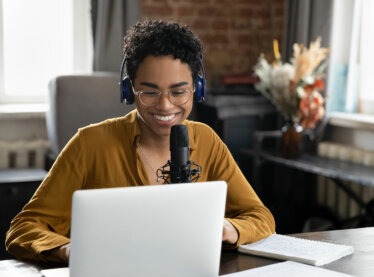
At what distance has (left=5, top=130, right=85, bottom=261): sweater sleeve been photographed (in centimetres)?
174

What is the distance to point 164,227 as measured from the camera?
136 centimetres

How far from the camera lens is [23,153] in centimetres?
424

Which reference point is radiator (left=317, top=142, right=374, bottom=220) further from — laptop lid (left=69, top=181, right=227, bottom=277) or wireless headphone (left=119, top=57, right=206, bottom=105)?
laptop lid (left=69, top=181, right=227, bottom=277)

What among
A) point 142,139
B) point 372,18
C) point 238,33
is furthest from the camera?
point 238,33

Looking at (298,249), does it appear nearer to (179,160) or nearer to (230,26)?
(179,160)

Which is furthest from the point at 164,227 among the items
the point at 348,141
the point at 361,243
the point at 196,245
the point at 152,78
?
the point at 348,141

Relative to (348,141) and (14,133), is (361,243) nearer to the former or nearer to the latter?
(348,141)

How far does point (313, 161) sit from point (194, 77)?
6.83 feet

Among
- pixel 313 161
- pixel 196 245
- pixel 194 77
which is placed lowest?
pixel 313 161

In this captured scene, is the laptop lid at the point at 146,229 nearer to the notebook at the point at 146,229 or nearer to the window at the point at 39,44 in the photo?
the notebook at the point at 146,229

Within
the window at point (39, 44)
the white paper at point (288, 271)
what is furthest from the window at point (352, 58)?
the white paper at point (288, 271)

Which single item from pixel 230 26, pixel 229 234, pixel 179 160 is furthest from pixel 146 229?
pixel 230 26

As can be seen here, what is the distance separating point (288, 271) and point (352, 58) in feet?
9.63

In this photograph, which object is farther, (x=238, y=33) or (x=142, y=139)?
(x=238, y=33)
